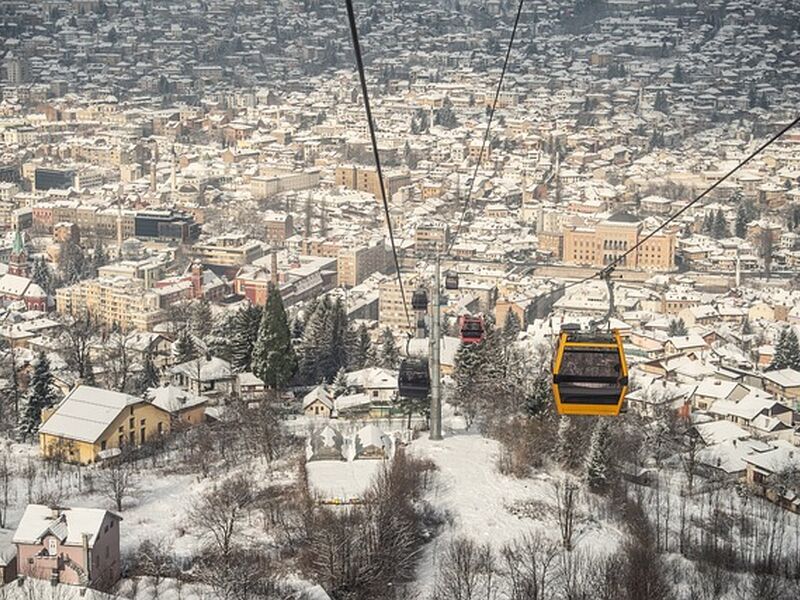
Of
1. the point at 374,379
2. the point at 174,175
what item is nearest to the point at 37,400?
the point at 374,379

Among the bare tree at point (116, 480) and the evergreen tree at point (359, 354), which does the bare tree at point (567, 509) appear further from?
the evergreen tree at point (359, 354)

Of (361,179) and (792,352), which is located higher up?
(361,179)

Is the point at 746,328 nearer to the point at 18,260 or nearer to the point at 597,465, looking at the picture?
the point at 597,465

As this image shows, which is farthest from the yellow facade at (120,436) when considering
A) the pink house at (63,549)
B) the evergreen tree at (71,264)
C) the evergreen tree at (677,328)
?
the evergreen tree at (71,264)

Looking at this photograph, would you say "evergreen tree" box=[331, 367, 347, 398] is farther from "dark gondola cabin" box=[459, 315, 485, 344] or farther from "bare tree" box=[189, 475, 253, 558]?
"bare tree" box=[189, 475, 253, 558]

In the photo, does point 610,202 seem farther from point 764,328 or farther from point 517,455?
point 517,455

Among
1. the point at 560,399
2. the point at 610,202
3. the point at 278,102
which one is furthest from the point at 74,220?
the point at 560,399

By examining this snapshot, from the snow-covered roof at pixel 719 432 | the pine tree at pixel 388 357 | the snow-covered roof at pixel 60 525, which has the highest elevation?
the snow-covered roof at pixel 60 525
